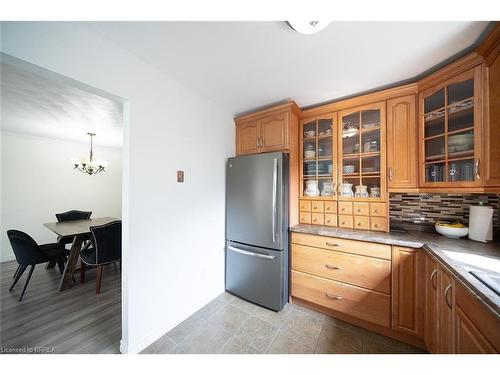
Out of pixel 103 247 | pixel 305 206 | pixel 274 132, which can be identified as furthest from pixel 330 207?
pixel 103 247

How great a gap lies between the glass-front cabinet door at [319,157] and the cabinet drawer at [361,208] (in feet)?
0.74

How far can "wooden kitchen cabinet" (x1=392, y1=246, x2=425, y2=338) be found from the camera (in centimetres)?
132

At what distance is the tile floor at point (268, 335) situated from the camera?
135cm

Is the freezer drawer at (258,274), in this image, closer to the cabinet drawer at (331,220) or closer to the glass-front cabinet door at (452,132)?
the cabinet drawer at (331,220)

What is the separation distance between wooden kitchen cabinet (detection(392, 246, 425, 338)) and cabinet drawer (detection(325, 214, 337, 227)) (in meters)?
0.57

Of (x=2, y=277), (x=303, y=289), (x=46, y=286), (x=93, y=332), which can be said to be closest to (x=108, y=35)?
(x=93, y=332)

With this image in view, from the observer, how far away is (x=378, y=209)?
172cm

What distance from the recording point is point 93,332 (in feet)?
5.02

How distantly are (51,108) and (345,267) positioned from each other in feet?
12.7

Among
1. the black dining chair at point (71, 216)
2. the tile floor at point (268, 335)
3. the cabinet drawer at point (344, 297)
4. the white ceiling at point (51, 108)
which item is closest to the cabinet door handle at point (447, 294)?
the cabinet drawer at point (344, 297)

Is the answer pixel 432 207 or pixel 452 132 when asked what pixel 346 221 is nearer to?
pixel 432 207

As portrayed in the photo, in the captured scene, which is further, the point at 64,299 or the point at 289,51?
the point at 64,299

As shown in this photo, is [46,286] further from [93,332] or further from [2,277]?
[93,332]
